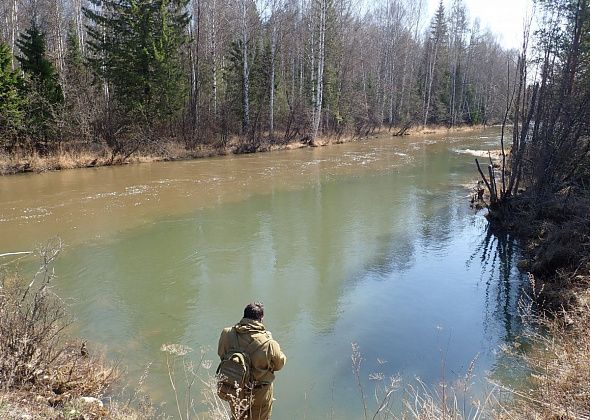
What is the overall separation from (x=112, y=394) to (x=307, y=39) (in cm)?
3785

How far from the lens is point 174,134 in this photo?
31.0 meters

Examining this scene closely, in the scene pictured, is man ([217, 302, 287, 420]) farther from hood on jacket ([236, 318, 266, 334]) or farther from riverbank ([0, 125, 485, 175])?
riverbank ([0, 125, 485, 175])

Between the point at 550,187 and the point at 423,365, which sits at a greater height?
the point at 550,187

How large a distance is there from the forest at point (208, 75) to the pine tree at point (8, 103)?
2.5 inches

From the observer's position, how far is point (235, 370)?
13.1 ft

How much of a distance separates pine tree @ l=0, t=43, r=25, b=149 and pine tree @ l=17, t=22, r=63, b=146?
658mm

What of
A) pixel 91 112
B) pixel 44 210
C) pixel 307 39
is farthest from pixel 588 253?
pixel 307 39

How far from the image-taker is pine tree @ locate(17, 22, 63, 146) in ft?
77.7

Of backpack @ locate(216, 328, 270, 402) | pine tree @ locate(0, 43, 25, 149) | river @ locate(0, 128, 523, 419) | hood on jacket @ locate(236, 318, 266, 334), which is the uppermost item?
pine tree @ locate(0, 43, 25, 149)

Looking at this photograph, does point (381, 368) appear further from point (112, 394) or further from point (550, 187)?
point (550, 187)

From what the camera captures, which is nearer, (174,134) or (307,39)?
(174,134)

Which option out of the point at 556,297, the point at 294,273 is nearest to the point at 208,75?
the point at 294,273

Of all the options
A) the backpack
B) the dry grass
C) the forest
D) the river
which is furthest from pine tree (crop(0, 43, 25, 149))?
the backpack

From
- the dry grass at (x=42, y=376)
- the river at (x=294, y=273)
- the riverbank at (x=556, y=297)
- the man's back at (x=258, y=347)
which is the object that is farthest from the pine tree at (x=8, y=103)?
the man's back at (x=258, y=347)
